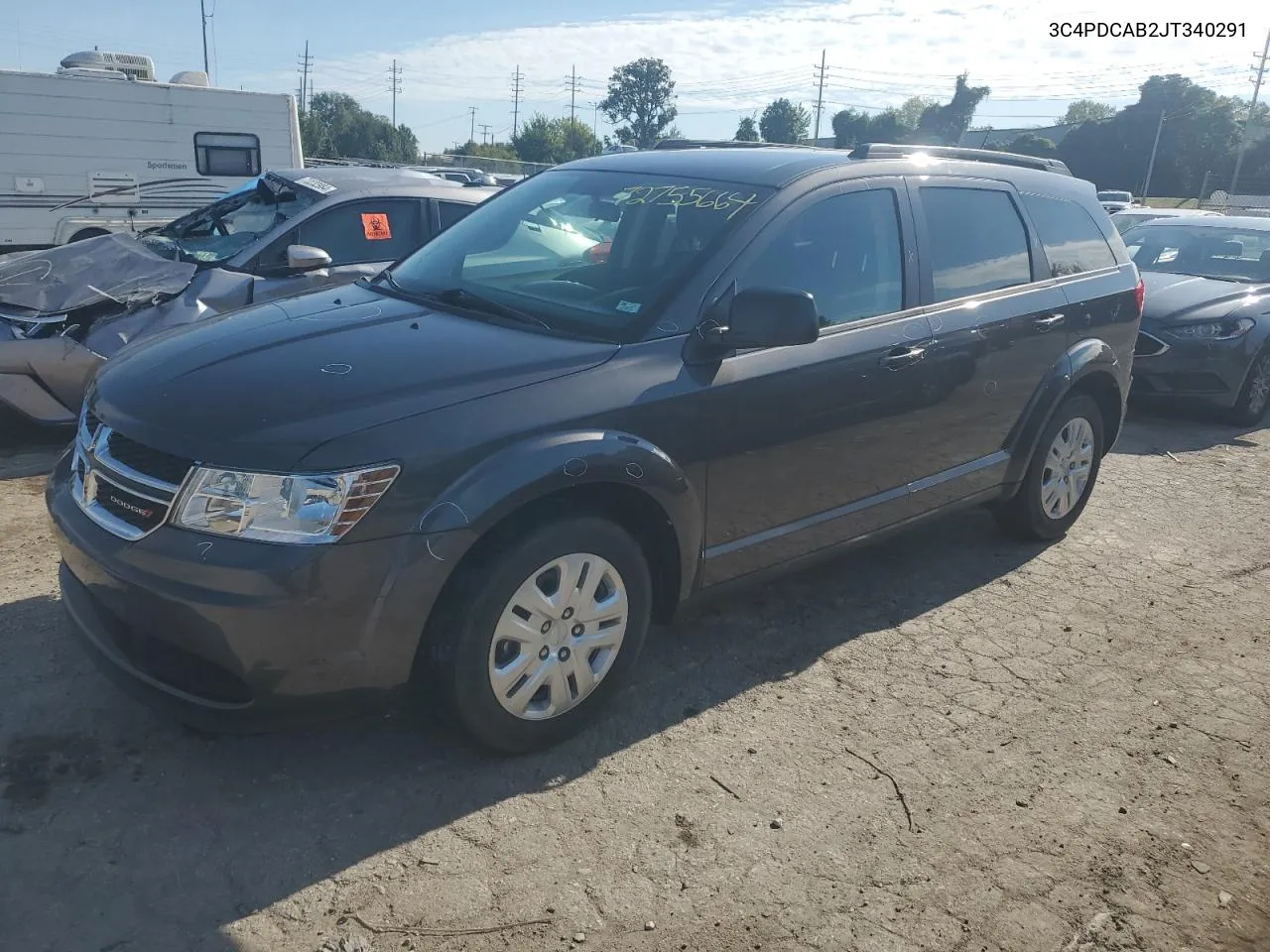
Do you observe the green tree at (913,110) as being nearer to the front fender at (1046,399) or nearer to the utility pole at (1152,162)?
the utility pole at (1152,162)

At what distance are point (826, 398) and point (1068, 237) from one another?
6.99 feet

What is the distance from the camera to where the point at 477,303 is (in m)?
3.61

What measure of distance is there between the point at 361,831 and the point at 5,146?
41.0 feet

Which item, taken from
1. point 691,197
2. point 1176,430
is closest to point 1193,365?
point 1176,430

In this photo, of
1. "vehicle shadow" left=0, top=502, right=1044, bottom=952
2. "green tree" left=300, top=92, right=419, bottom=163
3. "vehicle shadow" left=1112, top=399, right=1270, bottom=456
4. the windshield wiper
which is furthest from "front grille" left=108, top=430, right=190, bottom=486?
"green tree" left=300, top=92, right=419, bottom=163

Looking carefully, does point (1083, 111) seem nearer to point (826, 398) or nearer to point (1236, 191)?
point (1236, 191)

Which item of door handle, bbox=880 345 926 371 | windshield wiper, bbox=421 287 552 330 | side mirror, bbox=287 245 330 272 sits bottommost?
door handle, bbox=880 345 926 371

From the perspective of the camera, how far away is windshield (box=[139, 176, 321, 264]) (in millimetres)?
6684

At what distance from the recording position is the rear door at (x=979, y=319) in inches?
166

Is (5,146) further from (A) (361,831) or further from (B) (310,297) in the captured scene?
(A) (361,831)

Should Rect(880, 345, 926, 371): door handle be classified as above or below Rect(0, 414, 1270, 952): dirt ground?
above

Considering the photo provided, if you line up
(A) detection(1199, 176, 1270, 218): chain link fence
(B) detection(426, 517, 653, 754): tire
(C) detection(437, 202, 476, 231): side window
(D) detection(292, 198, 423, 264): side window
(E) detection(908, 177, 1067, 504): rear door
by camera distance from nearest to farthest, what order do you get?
(B) detection(426, 517, 653, 754): tire, (E) detection(908, 177, 1067, 504): rear door, (D) detection(292, 198, 423, 264): side window, (C) detection(437, 202, 476, 231): side window, (A) detection(1199, 176, 1270, 218): chain link fence

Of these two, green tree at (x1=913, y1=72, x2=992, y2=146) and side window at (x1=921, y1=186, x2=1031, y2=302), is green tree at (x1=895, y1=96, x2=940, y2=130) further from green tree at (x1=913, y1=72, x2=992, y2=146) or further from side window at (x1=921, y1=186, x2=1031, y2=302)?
side window at (x1=921, y1=186, x2=1031, y2=302)

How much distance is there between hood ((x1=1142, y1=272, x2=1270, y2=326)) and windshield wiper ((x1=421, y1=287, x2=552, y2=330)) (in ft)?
20.2
